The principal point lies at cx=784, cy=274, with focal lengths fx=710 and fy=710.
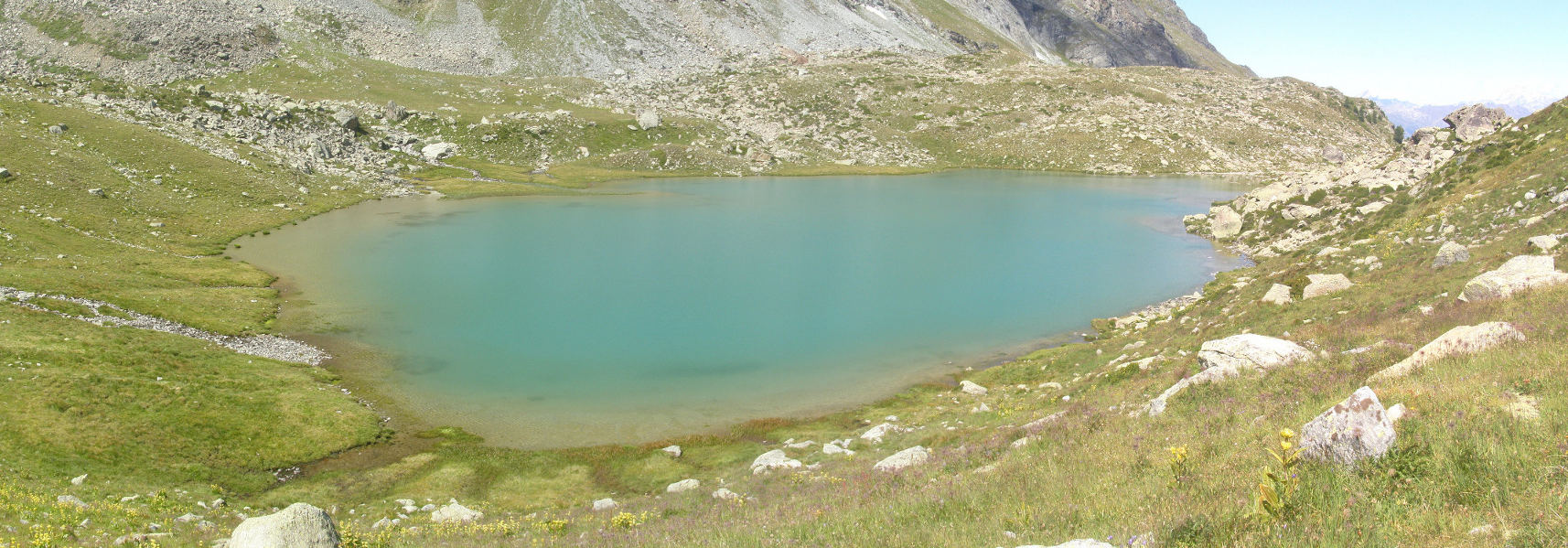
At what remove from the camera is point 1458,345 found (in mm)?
15055

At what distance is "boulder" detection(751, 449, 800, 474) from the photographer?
82.5 feet

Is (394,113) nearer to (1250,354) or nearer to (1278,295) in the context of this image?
(1278,295)

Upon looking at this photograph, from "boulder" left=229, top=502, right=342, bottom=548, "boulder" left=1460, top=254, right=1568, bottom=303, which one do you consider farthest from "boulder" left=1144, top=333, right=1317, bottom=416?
"boulder" left=229, top=502, right=342, bottom=548

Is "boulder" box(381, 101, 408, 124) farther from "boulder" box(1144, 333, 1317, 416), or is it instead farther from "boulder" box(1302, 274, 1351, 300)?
"boulder" box(1144, 333, 1317, 416)

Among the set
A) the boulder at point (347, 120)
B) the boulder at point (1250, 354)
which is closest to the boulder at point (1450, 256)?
the boulder at point (1250, 354)

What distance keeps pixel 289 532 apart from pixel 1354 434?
1804 centimetres

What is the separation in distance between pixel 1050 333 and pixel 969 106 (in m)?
147

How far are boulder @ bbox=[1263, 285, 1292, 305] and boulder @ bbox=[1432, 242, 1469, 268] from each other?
5433 millimetres

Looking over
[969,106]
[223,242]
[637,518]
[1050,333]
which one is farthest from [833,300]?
[969,106]

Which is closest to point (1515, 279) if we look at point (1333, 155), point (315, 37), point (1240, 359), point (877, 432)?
point (1240, 359)

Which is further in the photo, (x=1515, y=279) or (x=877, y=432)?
(x=877, y=432)

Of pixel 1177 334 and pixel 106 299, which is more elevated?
pixel 1177 334

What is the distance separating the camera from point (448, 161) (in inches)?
4995

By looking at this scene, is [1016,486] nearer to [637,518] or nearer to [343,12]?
[637,518]
